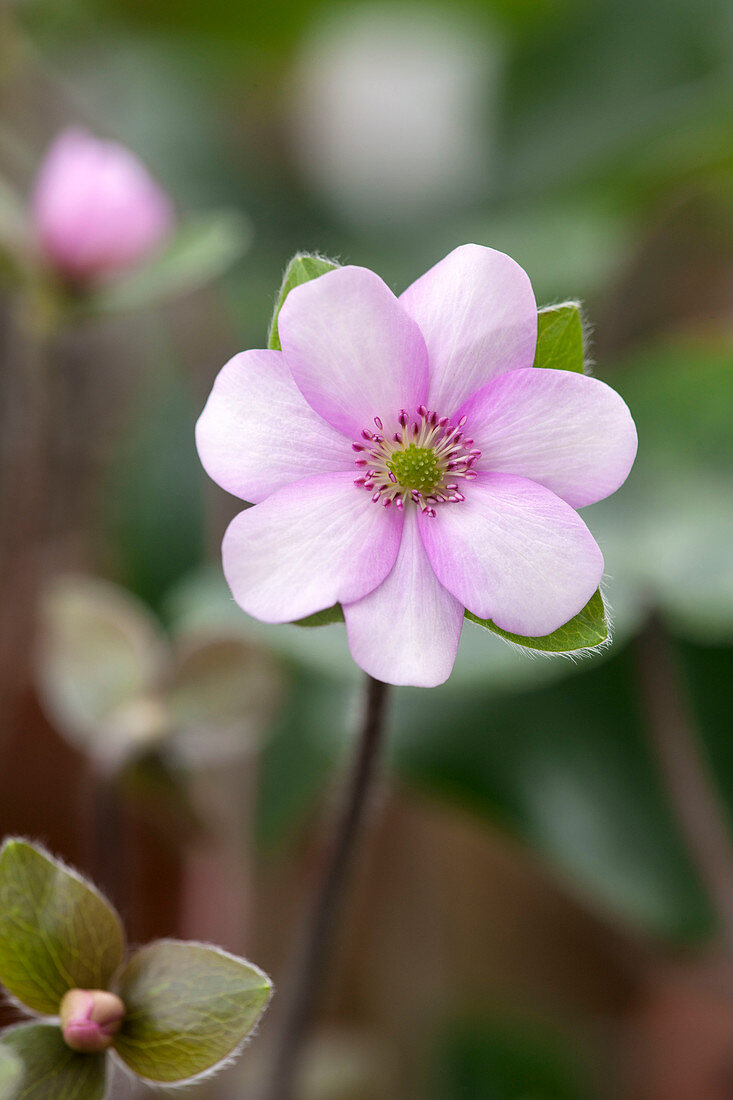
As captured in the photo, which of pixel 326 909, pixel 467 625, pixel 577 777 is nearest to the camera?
pixel 326 909

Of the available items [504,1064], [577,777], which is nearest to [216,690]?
[577,777]

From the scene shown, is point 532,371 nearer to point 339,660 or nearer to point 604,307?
point 339,660

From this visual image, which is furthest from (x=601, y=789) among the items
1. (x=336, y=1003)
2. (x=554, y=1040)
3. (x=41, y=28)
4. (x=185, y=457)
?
(x=41, y=28)

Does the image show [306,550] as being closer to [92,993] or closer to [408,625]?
[408,625]

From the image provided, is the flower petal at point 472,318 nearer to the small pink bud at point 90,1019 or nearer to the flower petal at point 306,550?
the flower petal at point 306,550

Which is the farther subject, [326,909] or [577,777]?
[577,777]

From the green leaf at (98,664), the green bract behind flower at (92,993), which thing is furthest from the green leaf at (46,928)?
the green leaf at (98,664)

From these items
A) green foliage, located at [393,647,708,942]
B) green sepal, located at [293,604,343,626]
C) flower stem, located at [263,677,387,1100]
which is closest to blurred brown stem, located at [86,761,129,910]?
flower stem, located at [263,677,387,1100]
